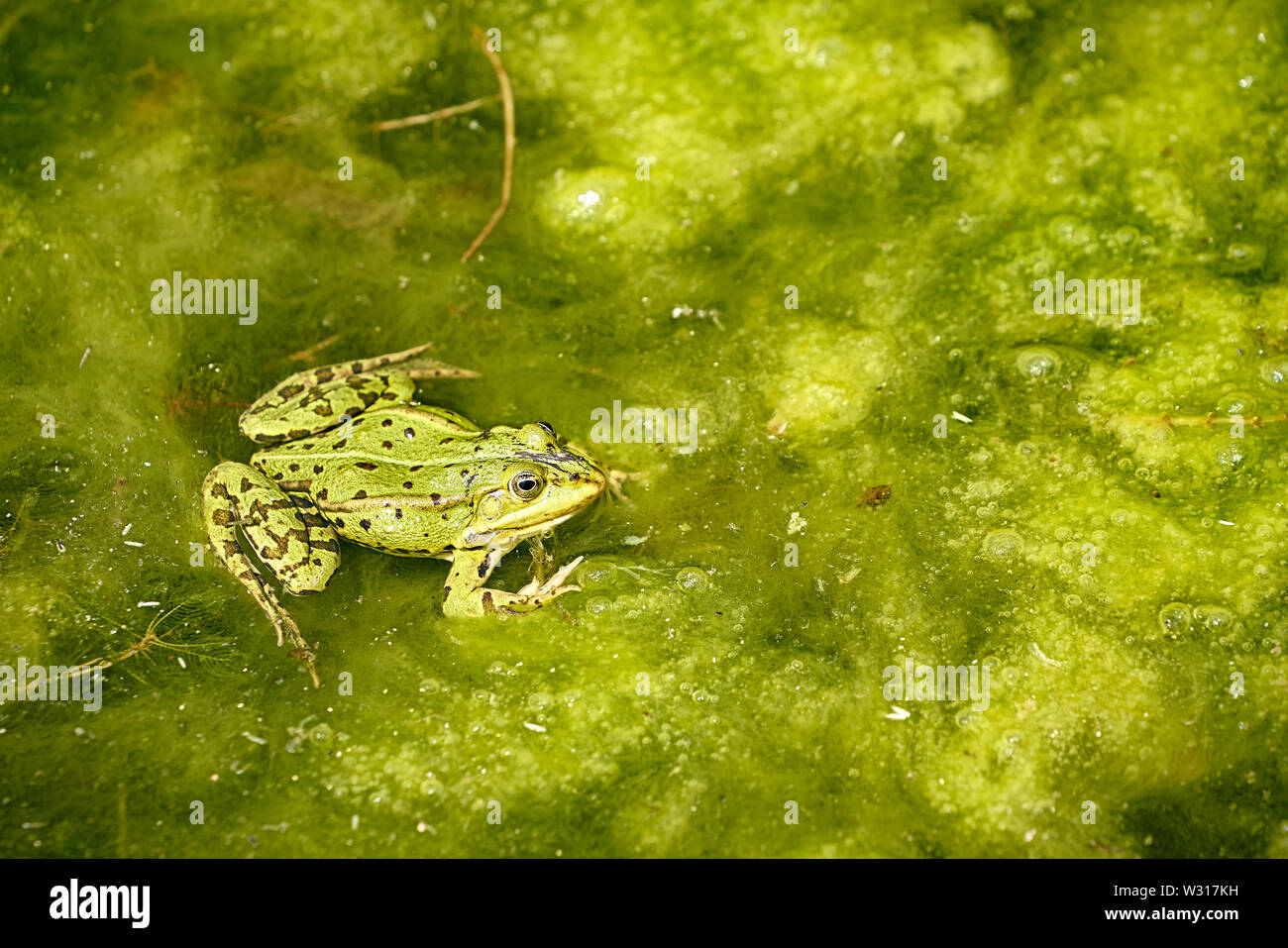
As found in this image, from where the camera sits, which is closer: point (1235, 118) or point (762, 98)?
point (1235, 118)

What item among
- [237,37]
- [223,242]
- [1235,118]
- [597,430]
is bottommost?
[597,430]

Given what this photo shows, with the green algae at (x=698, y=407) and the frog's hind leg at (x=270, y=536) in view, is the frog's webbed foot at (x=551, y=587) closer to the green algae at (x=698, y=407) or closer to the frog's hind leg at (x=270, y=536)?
the green algae at (x=698, y=407)

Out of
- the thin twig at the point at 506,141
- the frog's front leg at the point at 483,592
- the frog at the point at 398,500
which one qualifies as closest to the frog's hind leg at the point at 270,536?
the frog at the point at 398,500

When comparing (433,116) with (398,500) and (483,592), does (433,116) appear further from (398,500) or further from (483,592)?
(483,592)

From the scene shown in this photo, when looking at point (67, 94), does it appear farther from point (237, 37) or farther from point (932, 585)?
point (932, 585)

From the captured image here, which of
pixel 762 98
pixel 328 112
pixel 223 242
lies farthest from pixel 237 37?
pixel 762 98

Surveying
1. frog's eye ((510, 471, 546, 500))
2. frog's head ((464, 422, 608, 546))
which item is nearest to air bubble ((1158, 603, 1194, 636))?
frog's head ((464, 422, 608, 546))
